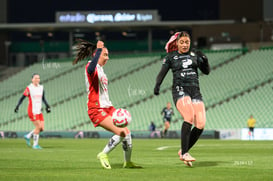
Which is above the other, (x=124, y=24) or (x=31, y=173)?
(x=124, y=24)

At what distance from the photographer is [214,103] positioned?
44125 millimetres

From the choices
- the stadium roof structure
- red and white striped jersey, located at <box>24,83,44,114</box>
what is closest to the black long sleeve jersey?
red and white striped jersey, located at <box>24,83,44,114</box>

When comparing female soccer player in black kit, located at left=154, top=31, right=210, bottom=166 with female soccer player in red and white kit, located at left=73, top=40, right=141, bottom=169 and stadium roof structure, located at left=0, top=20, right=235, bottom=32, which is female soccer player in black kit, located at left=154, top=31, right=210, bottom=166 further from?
stadium roof structure, located at left=0, top=20, right=235, bottom=32

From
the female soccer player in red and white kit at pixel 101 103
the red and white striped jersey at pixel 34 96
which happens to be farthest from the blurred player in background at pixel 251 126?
the female soccer player in red and white kit at pixel 101 103

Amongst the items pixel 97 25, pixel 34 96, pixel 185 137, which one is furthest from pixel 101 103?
pixel 97 25

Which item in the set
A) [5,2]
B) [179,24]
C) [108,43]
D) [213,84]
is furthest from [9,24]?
[213,84]

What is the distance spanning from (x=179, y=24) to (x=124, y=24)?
4728 mm

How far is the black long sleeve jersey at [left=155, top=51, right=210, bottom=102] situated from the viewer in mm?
13133

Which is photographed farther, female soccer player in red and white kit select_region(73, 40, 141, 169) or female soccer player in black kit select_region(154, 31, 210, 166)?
female soccer player in black kit select_region(154, 31, 210, 166)

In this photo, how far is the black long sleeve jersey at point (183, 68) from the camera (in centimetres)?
1313

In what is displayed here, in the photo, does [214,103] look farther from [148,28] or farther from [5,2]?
[5,2]

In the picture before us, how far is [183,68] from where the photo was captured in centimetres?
1318

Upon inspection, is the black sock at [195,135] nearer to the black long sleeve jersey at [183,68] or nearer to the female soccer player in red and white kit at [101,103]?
the black long sleeve jersey at [183,68]

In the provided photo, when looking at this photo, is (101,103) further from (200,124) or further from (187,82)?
(200,124)
